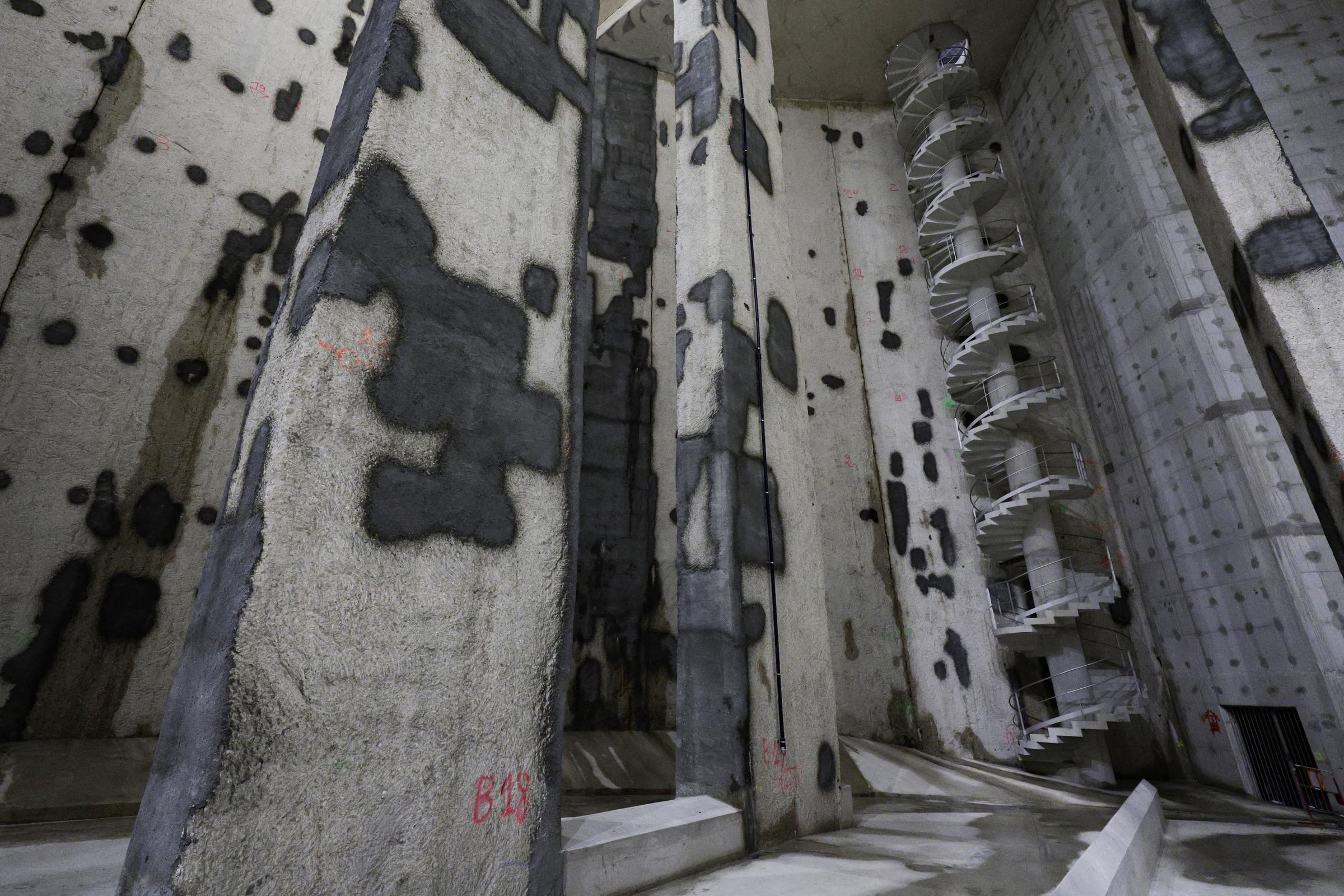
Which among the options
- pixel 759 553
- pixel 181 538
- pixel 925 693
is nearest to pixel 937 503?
pixel 925 693

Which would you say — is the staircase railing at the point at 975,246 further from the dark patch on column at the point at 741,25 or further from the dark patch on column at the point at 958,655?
the dark patch on column at the point at 958,655

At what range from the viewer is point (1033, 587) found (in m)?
5.42

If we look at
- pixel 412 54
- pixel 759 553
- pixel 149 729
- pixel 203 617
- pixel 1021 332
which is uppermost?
pixel 1021 332

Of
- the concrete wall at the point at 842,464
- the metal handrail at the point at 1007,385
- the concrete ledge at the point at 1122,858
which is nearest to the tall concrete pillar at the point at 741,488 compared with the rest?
the concrete ledge at the point at 1122,858

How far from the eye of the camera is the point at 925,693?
19.0 ft

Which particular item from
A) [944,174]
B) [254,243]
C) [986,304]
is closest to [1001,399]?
[986,304]

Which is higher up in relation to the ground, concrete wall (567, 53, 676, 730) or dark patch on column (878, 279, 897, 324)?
dark patch on column (878, 279, 897, 324)

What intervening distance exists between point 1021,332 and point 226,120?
6.35 meters

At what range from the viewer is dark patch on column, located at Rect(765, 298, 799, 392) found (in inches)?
130

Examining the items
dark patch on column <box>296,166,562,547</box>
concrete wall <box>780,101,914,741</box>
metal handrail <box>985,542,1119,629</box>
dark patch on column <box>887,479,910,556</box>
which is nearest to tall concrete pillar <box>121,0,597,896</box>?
dark patch on column <box>296,166,562,547</box>

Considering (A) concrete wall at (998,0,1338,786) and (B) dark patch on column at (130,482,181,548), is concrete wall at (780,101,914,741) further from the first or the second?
(B) dark patch on column at (130,482,181,548)

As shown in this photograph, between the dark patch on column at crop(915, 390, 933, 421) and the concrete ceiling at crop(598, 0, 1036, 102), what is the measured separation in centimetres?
373

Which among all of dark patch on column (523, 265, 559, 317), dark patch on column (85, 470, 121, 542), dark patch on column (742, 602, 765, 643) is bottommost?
dark patch on column (742, 602, 765, 643)

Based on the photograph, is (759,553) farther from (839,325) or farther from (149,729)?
(839,325)
